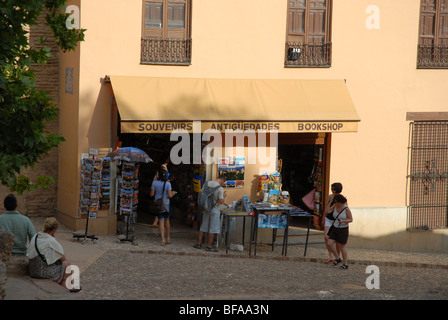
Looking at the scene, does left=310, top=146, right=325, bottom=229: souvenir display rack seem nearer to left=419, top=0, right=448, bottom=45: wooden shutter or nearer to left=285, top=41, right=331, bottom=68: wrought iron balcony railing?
left=285, top=41, right=331, bottom=68: wrought iron balcony railing

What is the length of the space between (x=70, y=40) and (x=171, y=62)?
484cm

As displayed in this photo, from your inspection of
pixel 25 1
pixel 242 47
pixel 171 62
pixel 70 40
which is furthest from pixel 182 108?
pixel 25 1

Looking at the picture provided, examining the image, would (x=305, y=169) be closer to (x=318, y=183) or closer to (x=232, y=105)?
(x=318, y=183)

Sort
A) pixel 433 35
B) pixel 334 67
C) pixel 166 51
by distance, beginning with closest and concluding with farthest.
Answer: pixel 166 51
pixel 334 67
pixel 433 35

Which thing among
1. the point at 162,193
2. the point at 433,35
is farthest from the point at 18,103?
the point at 433,35

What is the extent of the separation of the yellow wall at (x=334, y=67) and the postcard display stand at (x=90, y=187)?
426 mm

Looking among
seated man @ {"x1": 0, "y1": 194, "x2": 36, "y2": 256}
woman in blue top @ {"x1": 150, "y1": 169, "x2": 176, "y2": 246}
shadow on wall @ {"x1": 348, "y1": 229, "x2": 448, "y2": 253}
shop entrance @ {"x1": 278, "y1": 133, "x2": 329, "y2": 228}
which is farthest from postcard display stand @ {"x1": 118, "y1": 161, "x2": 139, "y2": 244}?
shadow on wall @ {"x1": 348, "y1": 229, "x2": 448, "y2": 253}

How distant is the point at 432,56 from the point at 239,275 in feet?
27.2

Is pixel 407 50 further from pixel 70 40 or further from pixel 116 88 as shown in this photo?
pixel 70 40

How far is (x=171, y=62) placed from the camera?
14.8m

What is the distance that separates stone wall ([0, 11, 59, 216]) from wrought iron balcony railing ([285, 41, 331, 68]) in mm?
5407

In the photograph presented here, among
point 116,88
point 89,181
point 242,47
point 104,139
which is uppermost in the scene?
point 242,47

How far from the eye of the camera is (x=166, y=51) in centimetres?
1484

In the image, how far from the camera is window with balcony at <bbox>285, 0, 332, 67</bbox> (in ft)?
51.1
